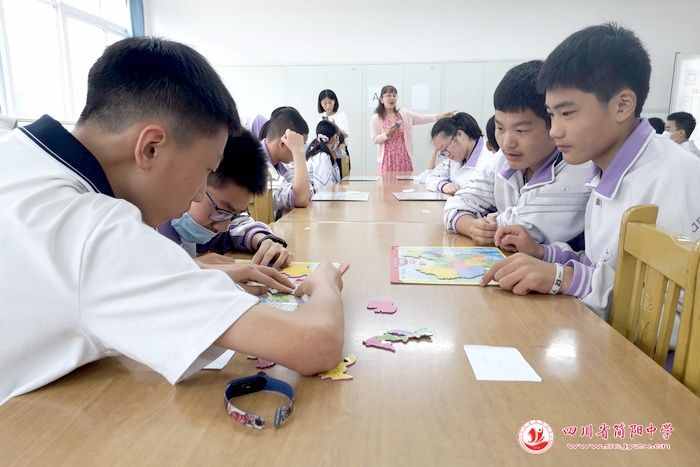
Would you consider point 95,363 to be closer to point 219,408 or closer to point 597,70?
point 219,408

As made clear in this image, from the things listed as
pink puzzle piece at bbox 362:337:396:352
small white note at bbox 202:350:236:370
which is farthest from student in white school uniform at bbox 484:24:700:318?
small white note at bbox 202:350:236:370

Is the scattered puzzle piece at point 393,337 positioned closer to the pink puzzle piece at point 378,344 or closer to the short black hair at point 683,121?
the pink puzzle piece at point 378,344

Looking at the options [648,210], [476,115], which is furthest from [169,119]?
[476,115]

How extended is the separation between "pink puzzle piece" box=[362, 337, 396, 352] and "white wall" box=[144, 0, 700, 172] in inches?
220

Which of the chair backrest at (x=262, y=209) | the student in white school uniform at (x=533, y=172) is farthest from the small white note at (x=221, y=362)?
the chair backrest at (x=262, y=209)

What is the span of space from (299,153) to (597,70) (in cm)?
159

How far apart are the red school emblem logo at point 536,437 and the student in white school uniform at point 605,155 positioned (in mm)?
456

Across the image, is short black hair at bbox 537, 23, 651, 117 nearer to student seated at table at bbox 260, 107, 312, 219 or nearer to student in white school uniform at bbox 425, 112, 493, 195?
student seated at table at bbox 260, 107, 312, 219

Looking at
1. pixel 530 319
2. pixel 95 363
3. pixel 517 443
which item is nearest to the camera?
pixel 517 443

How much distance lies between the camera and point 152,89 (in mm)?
702

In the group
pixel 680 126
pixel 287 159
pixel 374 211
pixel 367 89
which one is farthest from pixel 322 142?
pixel 680 126

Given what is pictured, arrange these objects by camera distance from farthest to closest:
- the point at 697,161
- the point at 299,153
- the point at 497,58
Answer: the point at 497,58
the point at 299,153
the point at 697,161

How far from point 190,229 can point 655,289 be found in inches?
44.1

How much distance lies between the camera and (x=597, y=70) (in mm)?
1098
